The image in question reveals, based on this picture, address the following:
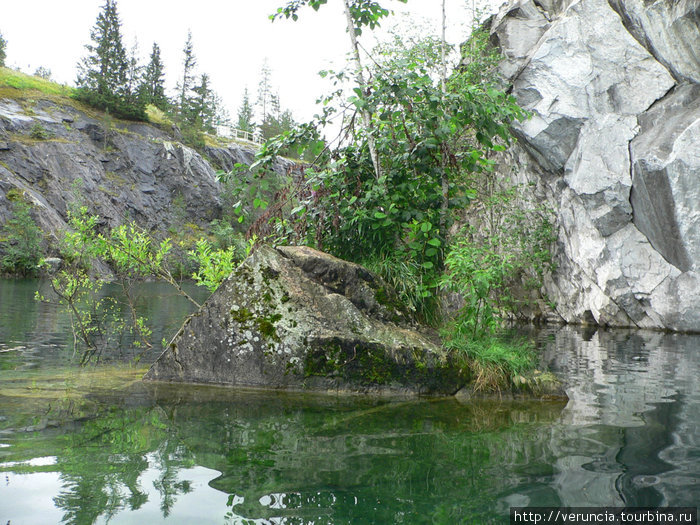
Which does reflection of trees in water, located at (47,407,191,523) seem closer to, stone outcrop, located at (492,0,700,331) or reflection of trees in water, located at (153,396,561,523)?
reflection of trees in water, located at (153,396,561,523)

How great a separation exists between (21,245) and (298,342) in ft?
121

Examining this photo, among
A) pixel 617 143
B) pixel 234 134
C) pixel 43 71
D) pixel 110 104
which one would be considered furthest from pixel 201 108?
pixel 617 143

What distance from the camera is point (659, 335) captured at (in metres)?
16.3

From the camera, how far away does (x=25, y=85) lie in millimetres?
54594

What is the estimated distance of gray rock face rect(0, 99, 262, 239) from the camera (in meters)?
43.8

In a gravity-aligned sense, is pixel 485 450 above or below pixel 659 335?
below

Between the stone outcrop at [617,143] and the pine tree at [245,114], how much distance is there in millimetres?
73627

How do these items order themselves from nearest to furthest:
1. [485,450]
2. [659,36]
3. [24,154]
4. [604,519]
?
1. [604,519]
2. [485,450]
3. [659,36]
4. [24,154]

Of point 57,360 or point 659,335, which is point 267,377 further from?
point 659,335

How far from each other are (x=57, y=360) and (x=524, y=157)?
19756mm

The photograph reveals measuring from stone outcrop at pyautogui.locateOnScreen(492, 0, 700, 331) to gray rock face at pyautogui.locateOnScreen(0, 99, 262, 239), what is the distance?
99.6ft

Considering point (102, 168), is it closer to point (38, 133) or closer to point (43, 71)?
point (38, 133)

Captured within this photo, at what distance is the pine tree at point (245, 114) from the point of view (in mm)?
90562

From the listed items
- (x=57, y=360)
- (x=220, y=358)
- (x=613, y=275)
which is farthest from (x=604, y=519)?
(x=613, y=275)
